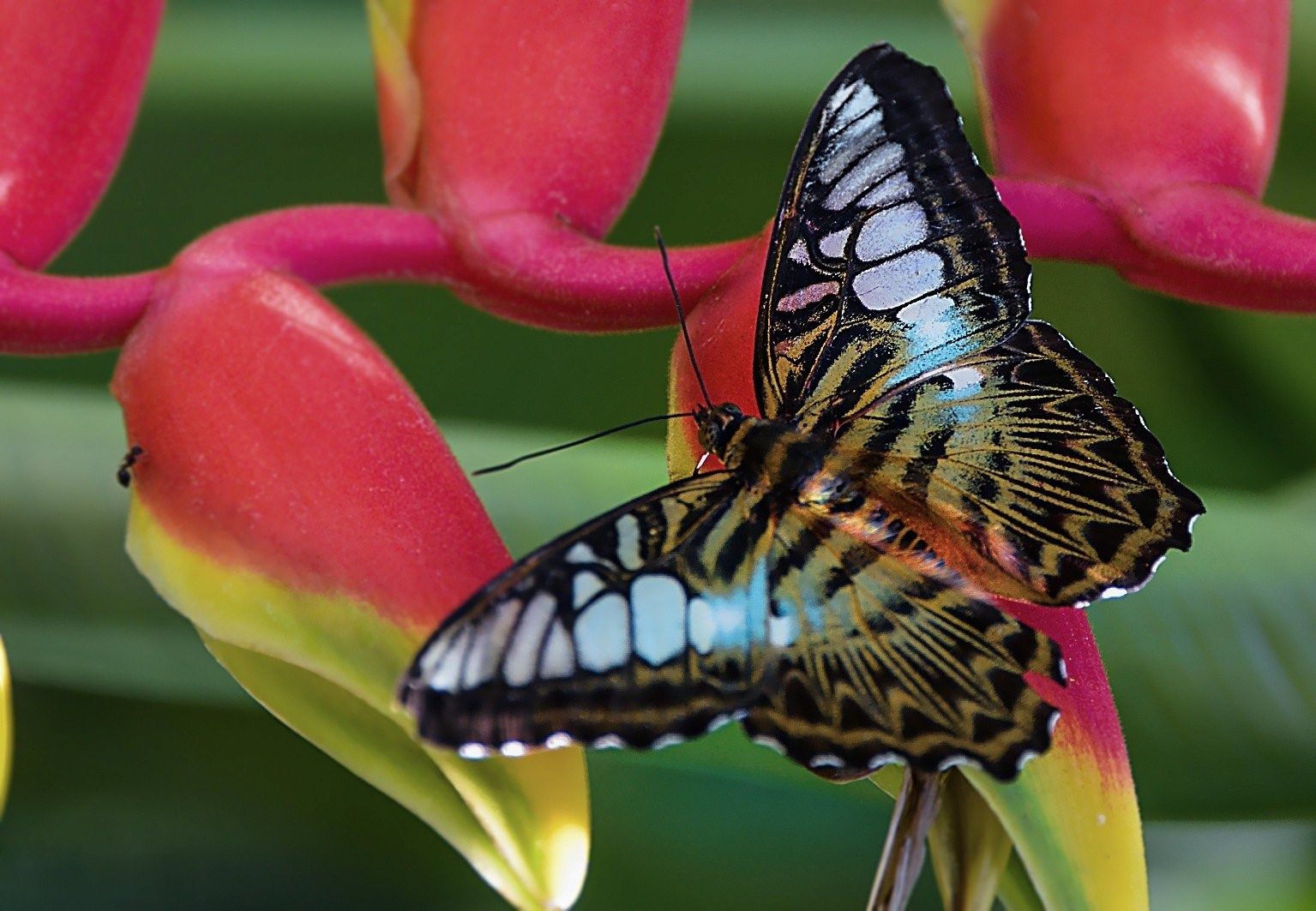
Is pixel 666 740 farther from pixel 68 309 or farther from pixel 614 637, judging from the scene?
pixel 68 309

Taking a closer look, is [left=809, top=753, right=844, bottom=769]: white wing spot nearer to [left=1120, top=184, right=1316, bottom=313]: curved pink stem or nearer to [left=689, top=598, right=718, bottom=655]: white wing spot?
[left=689, top=598, right=718, bottom=655]: white wing spot

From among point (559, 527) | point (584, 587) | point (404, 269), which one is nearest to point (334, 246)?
point (404, 269)

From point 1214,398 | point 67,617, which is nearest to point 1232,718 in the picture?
point 1214,398

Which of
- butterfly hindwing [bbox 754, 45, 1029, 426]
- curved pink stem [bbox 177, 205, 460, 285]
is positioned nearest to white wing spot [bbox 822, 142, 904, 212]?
butterfly hindwing [bbox 754, 45, 1029, 426]

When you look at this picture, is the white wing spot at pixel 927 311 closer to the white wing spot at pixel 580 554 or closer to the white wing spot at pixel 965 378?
the white wing spot at pixel 965 378

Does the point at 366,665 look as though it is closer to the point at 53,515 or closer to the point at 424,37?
the point at 424,37

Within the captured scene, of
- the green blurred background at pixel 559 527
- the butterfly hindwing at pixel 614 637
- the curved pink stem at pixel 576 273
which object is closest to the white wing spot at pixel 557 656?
the butterfly hindwing at pixel 614 637
